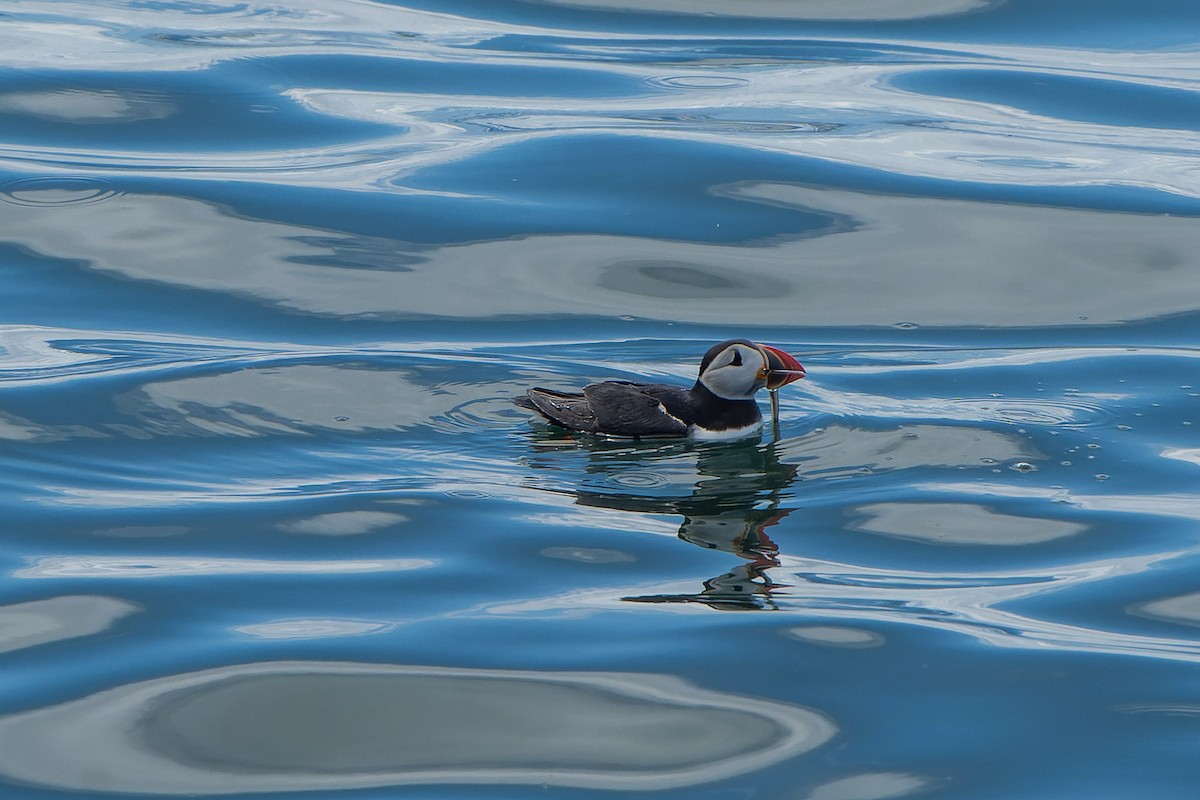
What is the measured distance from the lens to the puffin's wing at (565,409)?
33.6 feet

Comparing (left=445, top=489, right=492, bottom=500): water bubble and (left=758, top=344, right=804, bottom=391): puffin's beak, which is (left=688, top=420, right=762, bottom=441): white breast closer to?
(left=758, top=344, right=804, bottom=391): puffin's beak

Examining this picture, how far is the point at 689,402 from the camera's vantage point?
1044 centimetres

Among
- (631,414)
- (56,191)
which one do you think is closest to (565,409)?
(631,414)

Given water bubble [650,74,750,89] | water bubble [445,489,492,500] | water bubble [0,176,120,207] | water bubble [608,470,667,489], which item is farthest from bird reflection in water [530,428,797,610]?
water bubble [650,74,750,89]

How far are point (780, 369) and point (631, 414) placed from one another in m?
0.97

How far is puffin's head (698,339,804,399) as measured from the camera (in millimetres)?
10484

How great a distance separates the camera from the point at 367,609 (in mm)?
7746

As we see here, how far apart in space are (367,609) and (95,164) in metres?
10.2

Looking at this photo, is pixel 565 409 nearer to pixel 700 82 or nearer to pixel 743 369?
pixel 743 369

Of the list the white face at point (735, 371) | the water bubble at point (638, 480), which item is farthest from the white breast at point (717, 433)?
the water bubble at point (638, 480)

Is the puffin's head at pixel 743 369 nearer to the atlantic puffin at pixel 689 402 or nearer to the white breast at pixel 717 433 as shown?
the atlantic puffin at pixel 689 402

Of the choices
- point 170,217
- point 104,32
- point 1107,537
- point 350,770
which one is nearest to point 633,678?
point 350,770

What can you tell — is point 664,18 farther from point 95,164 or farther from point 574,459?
point 574,459

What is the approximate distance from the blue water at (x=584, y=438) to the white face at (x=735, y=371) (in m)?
0.35
